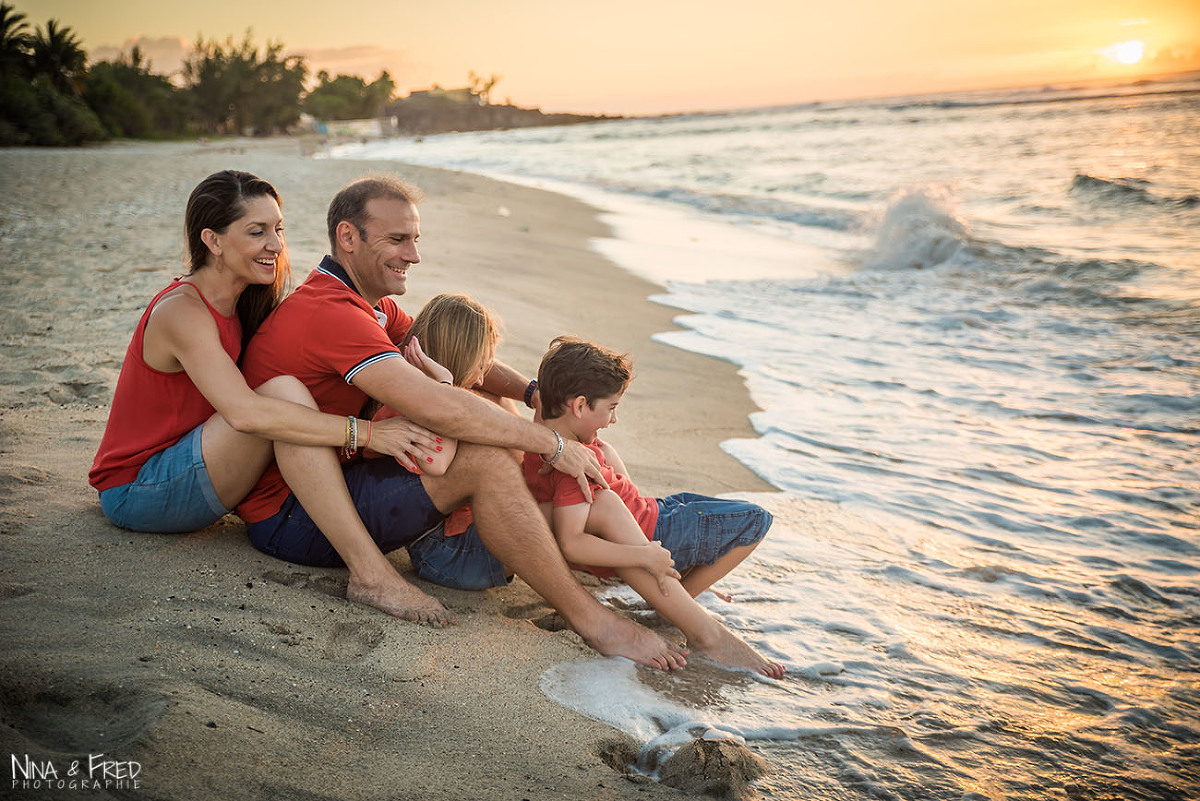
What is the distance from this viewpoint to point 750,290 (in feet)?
28.1

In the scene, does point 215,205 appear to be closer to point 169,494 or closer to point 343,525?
point 169,494

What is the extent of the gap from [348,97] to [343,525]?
109 metres

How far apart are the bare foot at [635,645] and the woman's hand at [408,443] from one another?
2.56 feet

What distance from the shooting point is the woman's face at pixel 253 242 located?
2625 millimetres

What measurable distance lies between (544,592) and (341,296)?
1185 mm

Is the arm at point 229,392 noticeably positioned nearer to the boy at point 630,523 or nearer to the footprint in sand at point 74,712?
the boy at point 630,523

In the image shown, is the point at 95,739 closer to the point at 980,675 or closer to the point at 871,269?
the point at 980,675

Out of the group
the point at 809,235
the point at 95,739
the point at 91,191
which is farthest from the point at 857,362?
the point at 91,191

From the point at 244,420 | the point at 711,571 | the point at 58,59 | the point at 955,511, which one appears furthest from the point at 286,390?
the point at 58,59

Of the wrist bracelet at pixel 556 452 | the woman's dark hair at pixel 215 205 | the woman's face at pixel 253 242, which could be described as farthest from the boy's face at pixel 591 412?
the woman's dark hair at pixel 215 205

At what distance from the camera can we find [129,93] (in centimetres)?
4350

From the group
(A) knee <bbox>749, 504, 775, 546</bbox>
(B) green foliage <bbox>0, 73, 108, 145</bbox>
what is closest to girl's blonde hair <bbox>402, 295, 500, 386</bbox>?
(A) knee <bbox>749, 504, 775, 546</bbox>

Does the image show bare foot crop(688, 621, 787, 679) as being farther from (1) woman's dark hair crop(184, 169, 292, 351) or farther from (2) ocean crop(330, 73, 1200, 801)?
(1) woman's dark hair crop(184, 169, 292, 351)

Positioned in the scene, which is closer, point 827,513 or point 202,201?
point 202,201
